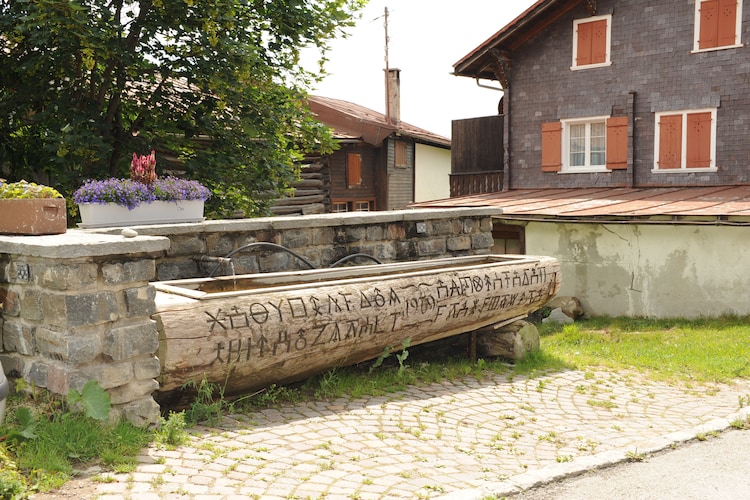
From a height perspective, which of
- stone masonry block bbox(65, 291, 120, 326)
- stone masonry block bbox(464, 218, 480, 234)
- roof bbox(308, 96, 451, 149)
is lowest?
stone masonry block bbox(65, 291, 120, 326)

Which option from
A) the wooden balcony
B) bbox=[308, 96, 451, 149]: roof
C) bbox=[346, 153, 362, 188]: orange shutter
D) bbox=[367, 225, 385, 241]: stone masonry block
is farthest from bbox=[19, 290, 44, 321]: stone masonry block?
bbox=[346, 153, 362, 188]: orange shutter

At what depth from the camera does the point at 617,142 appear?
17.5m

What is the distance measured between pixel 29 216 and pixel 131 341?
1032 millimetres

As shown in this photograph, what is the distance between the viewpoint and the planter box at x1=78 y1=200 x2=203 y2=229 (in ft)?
20.9

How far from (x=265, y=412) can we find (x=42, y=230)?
191 centimetres

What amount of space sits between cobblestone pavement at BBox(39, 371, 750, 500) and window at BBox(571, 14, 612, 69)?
1236 cm

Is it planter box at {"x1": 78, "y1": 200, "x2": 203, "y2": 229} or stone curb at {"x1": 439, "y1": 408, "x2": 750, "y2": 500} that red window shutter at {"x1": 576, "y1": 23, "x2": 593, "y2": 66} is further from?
stone curb at {"x1": 439, "y1": 408, "x2": 750, "y2": 500}

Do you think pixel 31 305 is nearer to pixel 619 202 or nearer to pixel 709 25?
pixel 619 202

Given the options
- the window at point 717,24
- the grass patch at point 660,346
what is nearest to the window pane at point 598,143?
the window at point 717,24

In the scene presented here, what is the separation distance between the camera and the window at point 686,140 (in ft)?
53.5

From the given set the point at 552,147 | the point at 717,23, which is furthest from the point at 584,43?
the point at 717,23

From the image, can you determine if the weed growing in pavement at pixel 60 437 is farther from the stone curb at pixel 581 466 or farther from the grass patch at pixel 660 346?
the grass patch at pixel 660 346

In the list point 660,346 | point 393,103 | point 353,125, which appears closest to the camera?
point 660,346

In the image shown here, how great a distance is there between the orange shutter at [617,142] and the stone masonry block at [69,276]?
1518 centimetres
